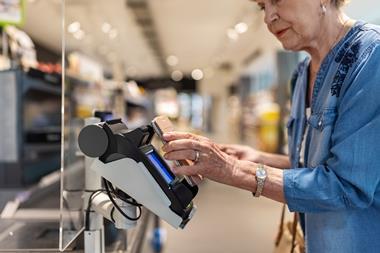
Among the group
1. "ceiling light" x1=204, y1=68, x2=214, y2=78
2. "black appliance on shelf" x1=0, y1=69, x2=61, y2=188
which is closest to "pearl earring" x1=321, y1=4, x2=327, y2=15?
"black appliance on shelf" x1=0, y1=69, x2=61, y2=188

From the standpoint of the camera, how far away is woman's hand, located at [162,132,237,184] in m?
1.05

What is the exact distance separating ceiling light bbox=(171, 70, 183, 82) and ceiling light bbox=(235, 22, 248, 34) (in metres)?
9.82

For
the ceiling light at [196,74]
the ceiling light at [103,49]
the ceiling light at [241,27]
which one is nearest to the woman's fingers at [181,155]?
the ceiling light at [241,27]

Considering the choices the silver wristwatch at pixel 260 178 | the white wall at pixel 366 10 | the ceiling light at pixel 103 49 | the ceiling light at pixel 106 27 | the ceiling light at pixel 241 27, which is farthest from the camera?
the ceiling light at pixel 103 49

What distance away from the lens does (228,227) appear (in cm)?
393

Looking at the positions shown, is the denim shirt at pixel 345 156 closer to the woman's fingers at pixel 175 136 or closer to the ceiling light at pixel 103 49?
the woman's fingers at pixel 175 136

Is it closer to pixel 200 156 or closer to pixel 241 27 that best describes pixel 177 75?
pixel 241 27

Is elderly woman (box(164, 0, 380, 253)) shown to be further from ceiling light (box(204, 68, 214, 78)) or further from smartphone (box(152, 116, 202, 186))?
ceiling light (box(204, 68, 214, 78))

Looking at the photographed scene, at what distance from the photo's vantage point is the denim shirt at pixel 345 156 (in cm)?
108

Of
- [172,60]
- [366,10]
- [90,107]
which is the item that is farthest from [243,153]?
[172,60]

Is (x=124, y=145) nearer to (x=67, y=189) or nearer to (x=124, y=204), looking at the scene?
(x=124, y=204)

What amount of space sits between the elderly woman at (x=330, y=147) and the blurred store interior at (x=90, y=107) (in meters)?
0.31

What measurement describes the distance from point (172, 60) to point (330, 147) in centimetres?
1491

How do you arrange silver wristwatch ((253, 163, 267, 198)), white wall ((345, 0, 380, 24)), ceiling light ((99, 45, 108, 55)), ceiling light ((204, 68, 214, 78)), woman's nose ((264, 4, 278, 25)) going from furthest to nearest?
ceiling light ((204, 68, 214, 78)), ceiling light ((99, 45, 108, 55)), white wall ((345, 0, 380, 24)), woman's nose ((264, 4, 278, 25)), silver wristwatch ((253, 163, 267, 198))
